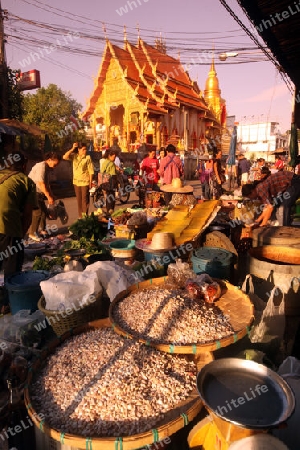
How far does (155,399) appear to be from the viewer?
1.93 metres

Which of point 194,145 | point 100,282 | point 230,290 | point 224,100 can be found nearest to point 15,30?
point 100,282

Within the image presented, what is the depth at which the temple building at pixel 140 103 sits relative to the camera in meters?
23.1

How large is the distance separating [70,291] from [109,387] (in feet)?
3.82

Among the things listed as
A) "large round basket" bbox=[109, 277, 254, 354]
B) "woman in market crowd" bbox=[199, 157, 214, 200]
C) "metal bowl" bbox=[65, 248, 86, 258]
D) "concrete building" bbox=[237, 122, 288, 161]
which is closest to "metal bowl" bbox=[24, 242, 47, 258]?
"metal bowl" bbox=[65, 248, 86, 258]

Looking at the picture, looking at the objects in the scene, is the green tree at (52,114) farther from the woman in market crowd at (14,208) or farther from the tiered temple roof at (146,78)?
the woman in market crowd at (14,208)

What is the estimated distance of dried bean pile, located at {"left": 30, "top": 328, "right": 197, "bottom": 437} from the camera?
182 centimetres

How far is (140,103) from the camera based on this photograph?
22297mm

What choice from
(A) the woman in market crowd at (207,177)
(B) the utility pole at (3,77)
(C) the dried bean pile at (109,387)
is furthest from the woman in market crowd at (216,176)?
(B) the utility pole at (3,77)

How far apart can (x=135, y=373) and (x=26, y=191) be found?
9.52ft

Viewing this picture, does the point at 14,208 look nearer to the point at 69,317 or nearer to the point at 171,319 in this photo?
the point at 69,317

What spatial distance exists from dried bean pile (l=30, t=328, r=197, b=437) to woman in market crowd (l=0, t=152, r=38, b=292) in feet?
6.81

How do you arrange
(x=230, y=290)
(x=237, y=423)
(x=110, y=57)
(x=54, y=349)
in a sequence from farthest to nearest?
(x=110, y=57)
(x=230, y=290)
(x=54, y=349)
(x=237, y=423)

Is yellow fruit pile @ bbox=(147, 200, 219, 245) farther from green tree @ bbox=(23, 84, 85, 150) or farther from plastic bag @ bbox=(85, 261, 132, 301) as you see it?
green tree @ bbox=(23, 84, 85, 150)

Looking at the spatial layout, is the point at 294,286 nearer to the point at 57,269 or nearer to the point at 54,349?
the point at 54,349
